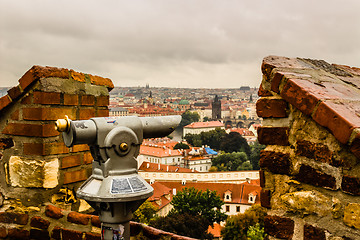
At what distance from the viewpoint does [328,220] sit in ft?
4.18

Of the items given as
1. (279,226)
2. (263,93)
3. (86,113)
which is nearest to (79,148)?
(86,113)

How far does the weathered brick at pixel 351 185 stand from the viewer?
1.17 meters

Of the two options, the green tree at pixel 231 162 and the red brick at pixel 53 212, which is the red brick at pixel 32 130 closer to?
the red brick at pixel 53 212

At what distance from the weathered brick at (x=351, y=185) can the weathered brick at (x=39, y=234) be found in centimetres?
172

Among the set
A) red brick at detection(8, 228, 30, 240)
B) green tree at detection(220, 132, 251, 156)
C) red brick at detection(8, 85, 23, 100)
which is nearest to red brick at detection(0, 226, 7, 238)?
red brick at detection(8, 228, 30, 240)

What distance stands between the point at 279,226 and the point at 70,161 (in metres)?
1.38

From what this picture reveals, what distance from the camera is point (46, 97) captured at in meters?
2.13

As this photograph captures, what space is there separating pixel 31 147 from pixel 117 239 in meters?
1.04

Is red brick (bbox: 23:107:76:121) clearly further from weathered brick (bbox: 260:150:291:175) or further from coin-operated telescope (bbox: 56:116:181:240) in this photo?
weathered brick (bbox: 260:150:291:175)

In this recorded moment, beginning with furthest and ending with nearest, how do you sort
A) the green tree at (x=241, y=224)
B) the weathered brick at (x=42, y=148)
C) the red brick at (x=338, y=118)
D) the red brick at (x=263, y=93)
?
1. the green tree at (x=241, y=224)
2. the weathered brick at (x=42, y=148)
3. the red brick at (x=263, y=93)
4. the red brick at (x=338, y=118)

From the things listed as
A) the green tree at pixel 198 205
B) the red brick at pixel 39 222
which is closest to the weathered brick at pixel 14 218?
the red brick at pixel 39 222

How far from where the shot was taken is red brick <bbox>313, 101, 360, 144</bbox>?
3.79 ft

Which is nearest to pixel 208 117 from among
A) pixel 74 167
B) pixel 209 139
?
pixel 209 139

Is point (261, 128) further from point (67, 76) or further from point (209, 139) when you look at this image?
point (209, 139)
